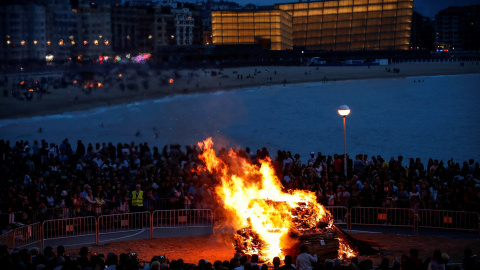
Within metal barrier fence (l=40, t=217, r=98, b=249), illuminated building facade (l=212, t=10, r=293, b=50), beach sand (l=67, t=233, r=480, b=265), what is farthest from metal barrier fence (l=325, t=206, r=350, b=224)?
illuminated building facade (l=212, t=10, r=293, b=50)

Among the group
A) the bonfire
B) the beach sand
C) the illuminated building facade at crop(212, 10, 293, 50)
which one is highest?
the illuminated building facade at crop(212, 10, 293, 50)

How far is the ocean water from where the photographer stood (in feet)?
157

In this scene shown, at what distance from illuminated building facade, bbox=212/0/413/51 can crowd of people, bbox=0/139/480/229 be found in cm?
13232

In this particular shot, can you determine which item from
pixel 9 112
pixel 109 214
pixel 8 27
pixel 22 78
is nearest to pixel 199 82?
pixel 8 27

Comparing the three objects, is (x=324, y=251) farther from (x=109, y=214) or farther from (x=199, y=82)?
(x=199, y=82)

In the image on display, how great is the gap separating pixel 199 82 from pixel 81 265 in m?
70.3

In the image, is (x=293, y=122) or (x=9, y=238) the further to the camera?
(x=293, y=122)

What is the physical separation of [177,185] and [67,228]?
3709mm

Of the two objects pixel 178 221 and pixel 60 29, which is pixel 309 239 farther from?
pixel 60 29

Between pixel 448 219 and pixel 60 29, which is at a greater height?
pixel 60 29

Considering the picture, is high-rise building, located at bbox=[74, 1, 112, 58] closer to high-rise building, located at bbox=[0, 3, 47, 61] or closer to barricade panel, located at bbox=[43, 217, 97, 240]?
high-rise building, located at bbox=[0, 3, 47, 61]

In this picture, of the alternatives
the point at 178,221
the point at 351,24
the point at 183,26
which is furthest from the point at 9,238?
the point at 183,26

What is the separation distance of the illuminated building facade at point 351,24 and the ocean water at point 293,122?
47329mm

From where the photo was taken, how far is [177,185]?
19.1m
